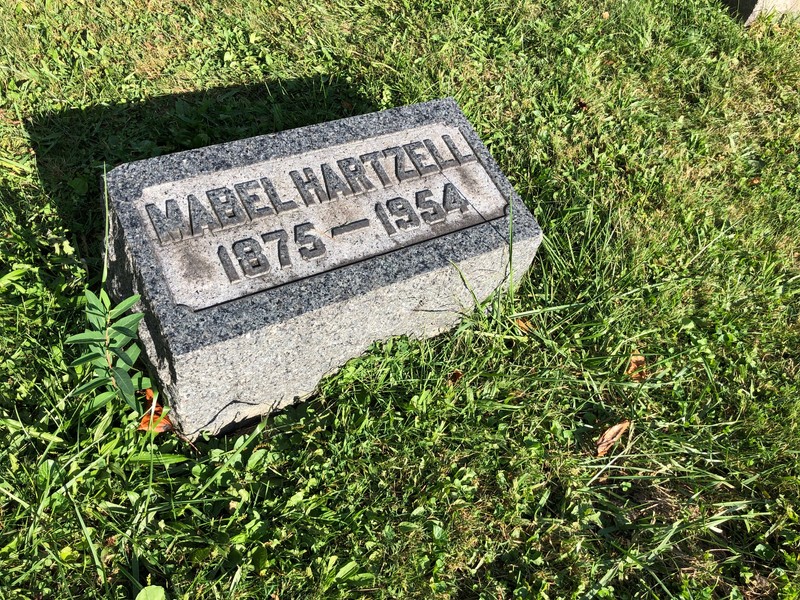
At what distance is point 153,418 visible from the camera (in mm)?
2326

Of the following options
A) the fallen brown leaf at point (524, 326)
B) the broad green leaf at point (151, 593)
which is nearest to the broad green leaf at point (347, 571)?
the broad green leaf at point (151, 593)

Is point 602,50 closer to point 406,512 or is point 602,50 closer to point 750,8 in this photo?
point 750,8

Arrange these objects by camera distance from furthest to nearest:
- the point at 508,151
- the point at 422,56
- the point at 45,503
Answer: the point at 422,56 → the point at 508,151 → the point at 45,503

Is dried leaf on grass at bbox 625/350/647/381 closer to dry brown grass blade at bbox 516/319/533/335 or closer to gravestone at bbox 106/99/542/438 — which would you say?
dry brown grass blade at bbox 516/319/533/335

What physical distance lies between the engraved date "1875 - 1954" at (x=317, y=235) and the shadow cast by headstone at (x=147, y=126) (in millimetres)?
931

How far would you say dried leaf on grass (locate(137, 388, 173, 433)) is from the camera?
2279 mm

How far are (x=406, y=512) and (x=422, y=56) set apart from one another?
2.60m

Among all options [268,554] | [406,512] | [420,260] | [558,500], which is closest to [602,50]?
[420,260]

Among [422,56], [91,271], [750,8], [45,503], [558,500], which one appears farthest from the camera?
[750,8]

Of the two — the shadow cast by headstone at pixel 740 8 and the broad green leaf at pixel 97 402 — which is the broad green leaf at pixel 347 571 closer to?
the broad green leaf at pixel 97 402

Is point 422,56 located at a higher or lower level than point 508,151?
higher

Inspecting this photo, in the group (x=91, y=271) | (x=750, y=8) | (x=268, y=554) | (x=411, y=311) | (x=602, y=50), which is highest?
(x=750, y=8)

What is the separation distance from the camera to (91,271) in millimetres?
2754

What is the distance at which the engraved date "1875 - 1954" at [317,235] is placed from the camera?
2.23 metres
